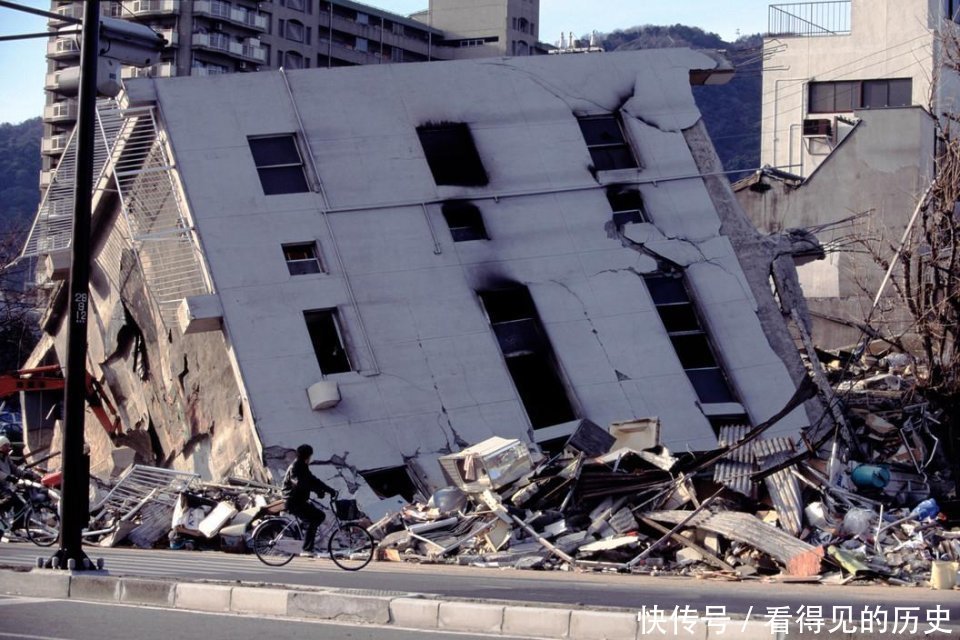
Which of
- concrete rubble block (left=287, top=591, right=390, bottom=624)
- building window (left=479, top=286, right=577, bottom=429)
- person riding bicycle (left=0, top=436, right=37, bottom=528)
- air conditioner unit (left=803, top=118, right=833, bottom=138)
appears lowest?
person riding bicycle (left=0, top=436, right=37, bottom=528)

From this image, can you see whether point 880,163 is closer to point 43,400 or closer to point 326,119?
point 326,119

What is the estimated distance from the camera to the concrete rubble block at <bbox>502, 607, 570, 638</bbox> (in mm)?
9961

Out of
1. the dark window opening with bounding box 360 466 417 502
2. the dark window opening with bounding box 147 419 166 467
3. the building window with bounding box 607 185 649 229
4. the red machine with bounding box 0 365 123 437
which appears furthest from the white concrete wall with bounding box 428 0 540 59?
the dark window opening with bounding box 360 466 417 502

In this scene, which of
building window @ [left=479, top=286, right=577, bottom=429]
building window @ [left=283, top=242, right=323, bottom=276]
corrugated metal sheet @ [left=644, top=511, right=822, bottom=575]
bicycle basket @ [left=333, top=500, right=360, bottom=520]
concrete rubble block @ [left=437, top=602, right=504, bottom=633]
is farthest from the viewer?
building window @ [left=479, top=286, right=577, bottom=429]

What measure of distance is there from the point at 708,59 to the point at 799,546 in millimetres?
14459

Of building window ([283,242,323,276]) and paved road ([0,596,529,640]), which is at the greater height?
building window ([283,242,323,276])

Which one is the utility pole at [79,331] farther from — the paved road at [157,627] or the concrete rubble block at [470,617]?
the concrete rubble block at [470,617]

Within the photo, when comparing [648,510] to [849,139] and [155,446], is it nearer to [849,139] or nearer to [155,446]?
[155,446]

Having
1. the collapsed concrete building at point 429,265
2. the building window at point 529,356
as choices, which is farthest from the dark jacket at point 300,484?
the building window at point 529,356

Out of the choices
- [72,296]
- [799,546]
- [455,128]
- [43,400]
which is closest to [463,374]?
[455,128]

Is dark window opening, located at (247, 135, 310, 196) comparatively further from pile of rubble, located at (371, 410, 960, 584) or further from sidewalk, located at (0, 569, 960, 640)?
sidewalk, located at (0, 569, 960, 640)

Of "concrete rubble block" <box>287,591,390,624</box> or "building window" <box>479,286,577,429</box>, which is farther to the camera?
"building window" <box>479,286,577,429</box>

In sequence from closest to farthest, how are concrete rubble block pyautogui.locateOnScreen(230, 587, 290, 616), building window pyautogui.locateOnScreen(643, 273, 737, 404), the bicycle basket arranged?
1. concrete rubble block pyautogui.locateOnScreen(230, 587, 290, 616)
2. the bicycle basket
3. building window pyautogui.locateOnScreen(643, 273, 737, 404)

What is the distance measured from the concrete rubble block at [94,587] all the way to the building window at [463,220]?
13.9m
